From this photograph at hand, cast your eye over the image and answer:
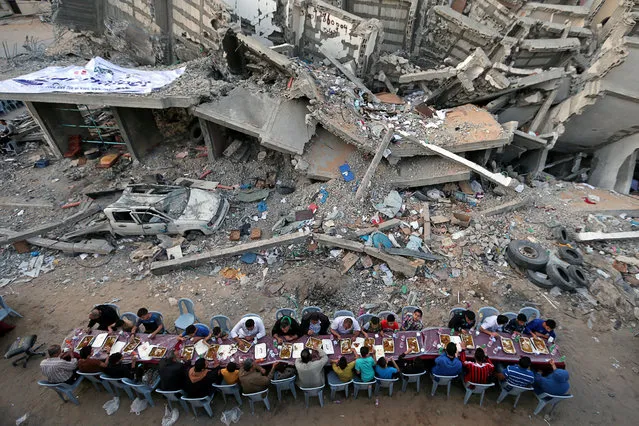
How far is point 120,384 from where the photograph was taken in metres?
5.47

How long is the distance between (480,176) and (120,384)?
30.6 feet

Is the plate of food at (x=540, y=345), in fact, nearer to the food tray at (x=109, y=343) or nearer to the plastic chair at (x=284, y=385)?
the plastic chair at (x=284, y=385)

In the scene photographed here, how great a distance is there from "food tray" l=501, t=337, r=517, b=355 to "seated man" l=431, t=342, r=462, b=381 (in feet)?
2.58

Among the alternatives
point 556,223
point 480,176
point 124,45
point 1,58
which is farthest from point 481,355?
point 1,58

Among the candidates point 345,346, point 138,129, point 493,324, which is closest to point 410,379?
point 345,346

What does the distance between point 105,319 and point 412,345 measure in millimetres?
5163

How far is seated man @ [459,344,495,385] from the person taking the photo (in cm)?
500

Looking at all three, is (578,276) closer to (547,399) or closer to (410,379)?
(547,399)

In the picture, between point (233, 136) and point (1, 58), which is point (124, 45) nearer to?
point (233, 136)

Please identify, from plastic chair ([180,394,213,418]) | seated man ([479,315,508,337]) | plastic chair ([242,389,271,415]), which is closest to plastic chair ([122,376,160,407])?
plastic chair ([180,394,213,418])

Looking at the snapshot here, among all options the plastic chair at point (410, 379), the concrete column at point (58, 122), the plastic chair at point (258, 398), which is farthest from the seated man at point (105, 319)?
the concrete column at point (58, 122)

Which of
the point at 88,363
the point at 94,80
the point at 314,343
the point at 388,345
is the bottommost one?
the point at 88,363

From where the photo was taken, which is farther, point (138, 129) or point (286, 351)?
point (138, 129)

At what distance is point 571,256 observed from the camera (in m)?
7.40
